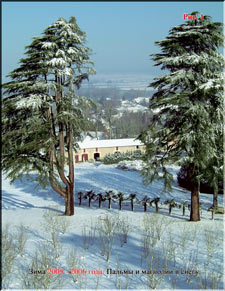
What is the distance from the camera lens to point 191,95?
11211 millimetres

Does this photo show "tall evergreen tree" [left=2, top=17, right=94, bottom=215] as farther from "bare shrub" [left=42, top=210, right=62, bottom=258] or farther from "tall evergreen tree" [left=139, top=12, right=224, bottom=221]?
"tall evergreen tree" [left=139, top=12, right=224, bottom=221]

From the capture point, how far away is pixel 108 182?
67.3 ft

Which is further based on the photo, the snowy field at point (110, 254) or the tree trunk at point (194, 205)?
the tree trunk at point (194, 205)

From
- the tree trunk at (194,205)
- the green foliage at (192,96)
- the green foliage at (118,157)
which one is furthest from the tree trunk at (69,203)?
the green foliage at (118,157)

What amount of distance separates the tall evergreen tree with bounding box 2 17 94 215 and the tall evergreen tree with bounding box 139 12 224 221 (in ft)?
10.8

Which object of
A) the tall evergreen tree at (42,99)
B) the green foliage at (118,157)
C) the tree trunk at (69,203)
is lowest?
the tree trunk at (69,203)

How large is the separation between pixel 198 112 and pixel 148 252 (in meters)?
5.30

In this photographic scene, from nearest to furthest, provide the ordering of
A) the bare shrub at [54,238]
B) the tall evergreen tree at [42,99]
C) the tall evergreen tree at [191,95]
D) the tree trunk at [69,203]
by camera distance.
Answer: the bare shrub at [54,238]
the tall evergreen tree at [191,95]
the tall evergreen tree at [42,99]
the tree trunk at [69,203]

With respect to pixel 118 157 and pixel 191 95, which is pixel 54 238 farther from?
pixel 118 157

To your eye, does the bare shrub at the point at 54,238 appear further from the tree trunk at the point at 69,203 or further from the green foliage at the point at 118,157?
the green foliage at the point at 118,157

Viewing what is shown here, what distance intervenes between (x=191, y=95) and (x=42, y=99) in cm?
600

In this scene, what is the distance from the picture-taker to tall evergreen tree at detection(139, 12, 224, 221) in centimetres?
1052

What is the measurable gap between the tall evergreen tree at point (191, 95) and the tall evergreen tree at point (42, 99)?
10.8 feet

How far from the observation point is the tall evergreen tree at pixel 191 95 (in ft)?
34.5
